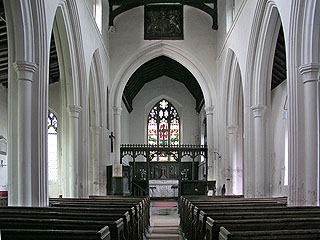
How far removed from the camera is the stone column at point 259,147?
1000 cm

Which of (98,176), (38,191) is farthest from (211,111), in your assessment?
(38,191)

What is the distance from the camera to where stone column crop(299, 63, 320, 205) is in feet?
21.9

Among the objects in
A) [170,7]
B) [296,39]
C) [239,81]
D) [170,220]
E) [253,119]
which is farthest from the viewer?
[170,7]

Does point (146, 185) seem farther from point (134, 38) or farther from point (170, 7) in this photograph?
point (170, 7)

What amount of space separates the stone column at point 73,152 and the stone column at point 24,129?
3305 millimetres

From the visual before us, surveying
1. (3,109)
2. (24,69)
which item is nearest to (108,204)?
(24,69)

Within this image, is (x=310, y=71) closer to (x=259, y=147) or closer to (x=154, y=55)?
(x=259, y=147)

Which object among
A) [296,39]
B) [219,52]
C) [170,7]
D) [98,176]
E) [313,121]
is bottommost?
[98,176]

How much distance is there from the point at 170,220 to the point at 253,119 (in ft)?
10.8

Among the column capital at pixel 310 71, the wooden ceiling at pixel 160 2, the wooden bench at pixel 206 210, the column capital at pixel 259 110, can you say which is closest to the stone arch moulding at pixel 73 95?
the column capital at pixel 259 110

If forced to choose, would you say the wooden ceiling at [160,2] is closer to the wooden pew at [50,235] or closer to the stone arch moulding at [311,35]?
the stone arch moulding at [311,35]

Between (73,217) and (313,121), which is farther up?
(313,121)

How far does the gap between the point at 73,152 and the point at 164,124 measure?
14217 millimetres

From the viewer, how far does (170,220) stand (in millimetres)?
11359
